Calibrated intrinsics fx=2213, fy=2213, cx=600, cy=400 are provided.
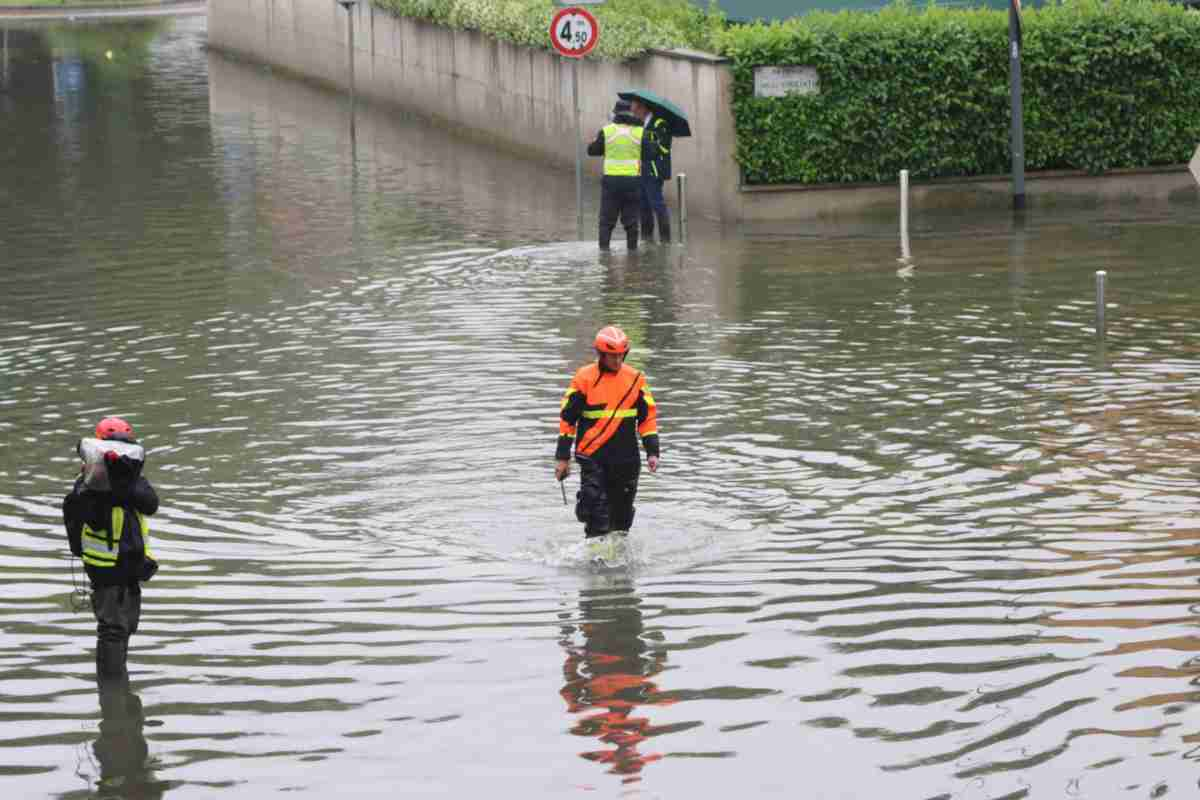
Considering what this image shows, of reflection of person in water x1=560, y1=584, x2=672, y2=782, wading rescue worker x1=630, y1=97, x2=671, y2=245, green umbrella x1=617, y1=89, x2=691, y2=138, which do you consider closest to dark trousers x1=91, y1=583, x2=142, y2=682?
reflection of person in water x1=560, y1=584, x2=672, y2=782

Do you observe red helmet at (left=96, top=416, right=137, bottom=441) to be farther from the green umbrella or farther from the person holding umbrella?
the person holding umbrella

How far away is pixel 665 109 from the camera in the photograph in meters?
25.9

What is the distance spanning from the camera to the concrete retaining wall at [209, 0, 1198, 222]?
28734 millimetres

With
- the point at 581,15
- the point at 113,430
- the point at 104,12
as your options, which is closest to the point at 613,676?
the point at 113,430

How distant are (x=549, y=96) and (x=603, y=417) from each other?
2244 centimetres

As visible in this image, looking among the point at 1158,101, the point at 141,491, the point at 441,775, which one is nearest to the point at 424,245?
the point at 1158,101

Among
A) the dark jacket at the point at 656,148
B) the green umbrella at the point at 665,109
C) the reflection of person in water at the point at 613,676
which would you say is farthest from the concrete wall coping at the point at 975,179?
the reflection of person in water at the point at 613,676

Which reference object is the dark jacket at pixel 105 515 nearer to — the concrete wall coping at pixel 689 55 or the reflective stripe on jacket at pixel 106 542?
the reflective stripe on jacket at pixel 106 542

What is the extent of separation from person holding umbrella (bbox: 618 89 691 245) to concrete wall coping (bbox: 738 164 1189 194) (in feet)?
7.47

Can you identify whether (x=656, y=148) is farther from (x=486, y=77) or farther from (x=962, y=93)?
(x=486, y=77)

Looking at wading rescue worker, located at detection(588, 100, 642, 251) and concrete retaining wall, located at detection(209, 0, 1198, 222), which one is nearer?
wading rescue worker, located at detection(588, 100, 642, 251)

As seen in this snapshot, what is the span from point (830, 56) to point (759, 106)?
44.1 inches

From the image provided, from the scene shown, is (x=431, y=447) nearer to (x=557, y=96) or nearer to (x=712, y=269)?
(x=712, y=269)

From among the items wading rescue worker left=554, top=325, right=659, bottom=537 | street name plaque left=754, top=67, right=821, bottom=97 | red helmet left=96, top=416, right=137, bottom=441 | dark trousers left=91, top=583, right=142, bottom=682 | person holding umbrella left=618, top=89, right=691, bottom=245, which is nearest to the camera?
dark trousers left=91, top=583, right=142, bottom=682
